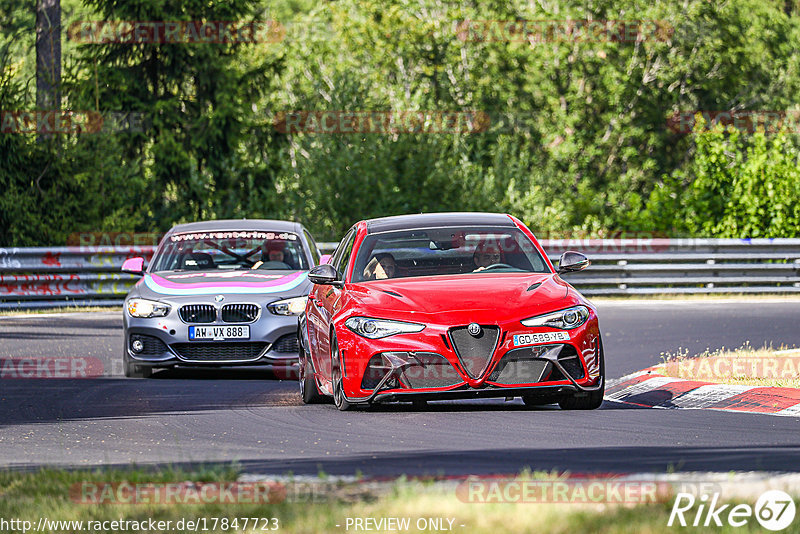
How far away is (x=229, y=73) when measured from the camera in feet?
125

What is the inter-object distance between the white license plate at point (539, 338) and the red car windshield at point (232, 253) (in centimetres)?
543

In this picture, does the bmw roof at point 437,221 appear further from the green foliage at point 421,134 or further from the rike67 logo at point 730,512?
the green foliage at point 421,134

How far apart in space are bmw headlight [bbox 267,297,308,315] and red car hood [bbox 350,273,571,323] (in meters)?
2.97

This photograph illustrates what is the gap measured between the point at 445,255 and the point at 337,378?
59.4 inches

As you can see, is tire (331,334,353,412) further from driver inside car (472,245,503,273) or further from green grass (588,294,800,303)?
green grass (588,294,800,303)

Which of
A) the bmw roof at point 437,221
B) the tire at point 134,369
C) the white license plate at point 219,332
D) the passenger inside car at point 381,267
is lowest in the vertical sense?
the tire at point 134,369

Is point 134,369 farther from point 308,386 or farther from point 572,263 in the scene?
point 572,263

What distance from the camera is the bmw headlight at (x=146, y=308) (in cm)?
1408

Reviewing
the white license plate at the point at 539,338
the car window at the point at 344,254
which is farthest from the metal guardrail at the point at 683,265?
the white license plate at the point at 539,338

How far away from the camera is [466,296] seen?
34.1 feet

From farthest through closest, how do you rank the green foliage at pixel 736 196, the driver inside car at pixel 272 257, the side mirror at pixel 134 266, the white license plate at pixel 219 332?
the green foliage at pixel 736 196, the driver inside car at pixel 272 257, the side mirror at pixel 134 266, the white license plate at pixel 219 332

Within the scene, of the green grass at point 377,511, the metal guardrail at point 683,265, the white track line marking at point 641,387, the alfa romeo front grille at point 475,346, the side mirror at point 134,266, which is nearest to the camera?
the green grass at point 377,511

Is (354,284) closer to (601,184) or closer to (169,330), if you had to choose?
(169,330)

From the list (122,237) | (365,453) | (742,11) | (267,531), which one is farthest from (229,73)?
(267,531)
